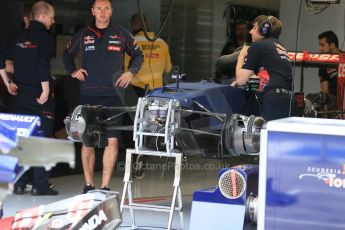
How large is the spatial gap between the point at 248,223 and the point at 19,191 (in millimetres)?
2934

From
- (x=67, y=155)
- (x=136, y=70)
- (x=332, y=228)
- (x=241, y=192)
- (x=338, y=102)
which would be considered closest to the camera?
(x=67, y=155)

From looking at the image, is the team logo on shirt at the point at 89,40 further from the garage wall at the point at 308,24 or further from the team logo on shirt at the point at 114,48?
the garage wall at the point at 308,24

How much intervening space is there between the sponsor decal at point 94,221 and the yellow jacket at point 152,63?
4.43 metres

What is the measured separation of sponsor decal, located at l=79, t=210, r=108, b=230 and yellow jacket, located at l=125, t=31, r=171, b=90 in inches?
175

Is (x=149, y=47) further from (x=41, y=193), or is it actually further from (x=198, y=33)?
(x=41, y=193)

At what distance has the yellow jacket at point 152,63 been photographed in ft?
24.5

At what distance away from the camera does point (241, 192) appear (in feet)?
15.2

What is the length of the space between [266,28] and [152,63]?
83.5 inches

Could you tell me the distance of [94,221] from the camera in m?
2.80

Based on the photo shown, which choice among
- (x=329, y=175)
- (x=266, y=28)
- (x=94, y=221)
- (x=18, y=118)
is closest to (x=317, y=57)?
(x=266, y=28)

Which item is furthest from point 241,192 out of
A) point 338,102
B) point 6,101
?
point 6,101

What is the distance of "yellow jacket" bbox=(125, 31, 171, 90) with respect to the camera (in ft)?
24.5

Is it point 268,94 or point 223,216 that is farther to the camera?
point 268,94

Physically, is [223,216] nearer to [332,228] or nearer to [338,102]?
[332,228]
